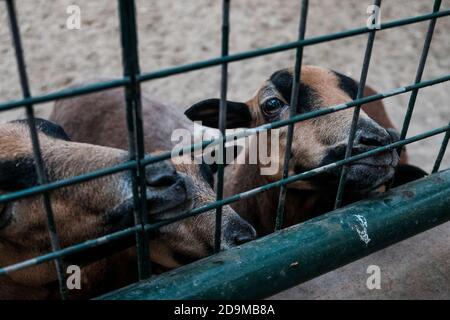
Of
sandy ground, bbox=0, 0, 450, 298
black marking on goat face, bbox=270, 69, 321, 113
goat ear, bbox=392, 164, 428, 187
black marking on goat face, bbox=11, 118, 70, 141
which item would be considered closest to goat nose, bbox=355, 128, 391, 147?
black marking on goat face, bbox=270, 69, 321, 113

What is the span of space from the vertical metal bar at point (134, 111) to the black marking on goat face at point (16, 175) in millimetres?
599

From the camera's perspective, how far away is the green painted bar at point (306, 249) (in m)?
1.93

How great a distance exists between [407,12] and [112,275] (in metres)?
6.44

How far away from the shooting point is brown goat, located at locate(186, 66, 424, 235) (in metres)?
2.85

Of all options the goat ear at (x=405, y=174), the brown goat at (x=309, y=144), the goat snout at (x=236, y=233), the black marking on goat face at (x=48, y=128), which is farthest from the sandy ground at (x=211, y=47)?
the goat snout at (x=236, y=233)

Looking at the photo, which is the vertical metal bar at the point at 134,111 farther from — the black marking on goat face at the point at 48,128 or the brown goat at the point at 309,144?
the brown goat at the point at 309,144

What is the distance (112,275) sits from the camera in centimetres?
294

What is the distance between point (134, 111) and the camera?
1.62 metres

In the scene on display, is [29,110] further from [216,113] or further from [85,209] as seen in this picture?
[216,113]

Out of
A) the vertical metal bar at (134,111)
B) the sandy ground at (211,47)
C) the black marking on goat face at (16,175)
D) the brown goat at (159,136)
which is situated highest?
the vertical metal bar at (134,111)

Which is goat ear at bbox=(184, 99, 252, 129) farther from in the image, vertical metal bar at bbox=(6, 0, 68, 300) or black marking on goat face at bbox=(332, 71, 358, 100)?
vertical metal bar at bbox=(6, 0, 68, 300)
